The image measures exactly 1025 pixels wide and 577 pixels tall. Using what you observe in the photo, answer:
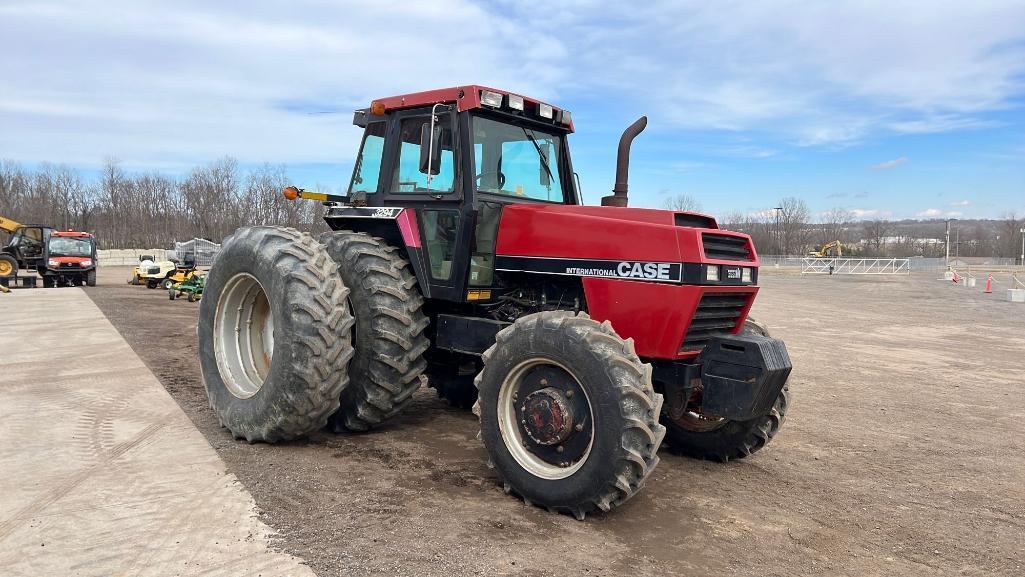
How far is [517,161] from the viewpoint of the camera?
581 cm

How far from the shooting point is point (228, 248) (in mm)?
5867

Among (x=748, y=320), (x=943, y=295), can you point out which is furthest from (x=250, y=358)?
(x=943, y=295)

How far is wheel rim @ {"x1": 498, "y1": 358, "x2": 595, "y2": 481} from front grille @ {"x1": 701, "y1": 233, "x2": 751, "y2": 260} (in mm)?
1242

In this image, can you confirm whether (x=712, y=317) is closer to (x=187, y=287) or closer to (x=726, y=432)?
(x=726, y=432)

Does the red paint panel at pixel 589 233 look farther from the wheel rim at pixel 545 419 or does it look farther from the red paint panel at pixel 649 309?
the wheel rim at pixel 545 419

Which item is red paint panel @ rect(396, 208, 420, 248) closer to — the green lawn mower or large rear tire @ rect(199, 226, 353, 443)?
large rear tire @ rect(199, 226, 353, 443)

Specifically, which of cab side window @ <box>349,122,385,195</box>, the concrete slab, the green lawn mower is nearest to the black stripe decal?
cab side window @ <box>349,122,385,195</box>

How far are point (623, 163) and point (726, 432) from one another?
7.23ft

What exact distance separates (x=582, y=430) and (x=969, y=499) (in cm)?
290

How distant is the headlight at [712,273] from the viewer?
4.37 m

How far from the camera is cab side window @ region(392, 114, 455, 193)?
5.50 m

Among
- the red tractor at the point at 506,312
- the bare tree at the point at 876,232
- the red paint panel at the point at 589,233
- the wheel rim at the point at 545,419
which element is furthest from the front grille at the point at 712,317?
the bare tree at the point at 876,232

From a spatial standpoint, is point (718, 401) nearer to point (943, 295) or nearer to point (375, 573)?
point (375, 573)

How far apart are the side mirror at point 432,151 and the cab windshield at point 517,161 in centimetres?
30
